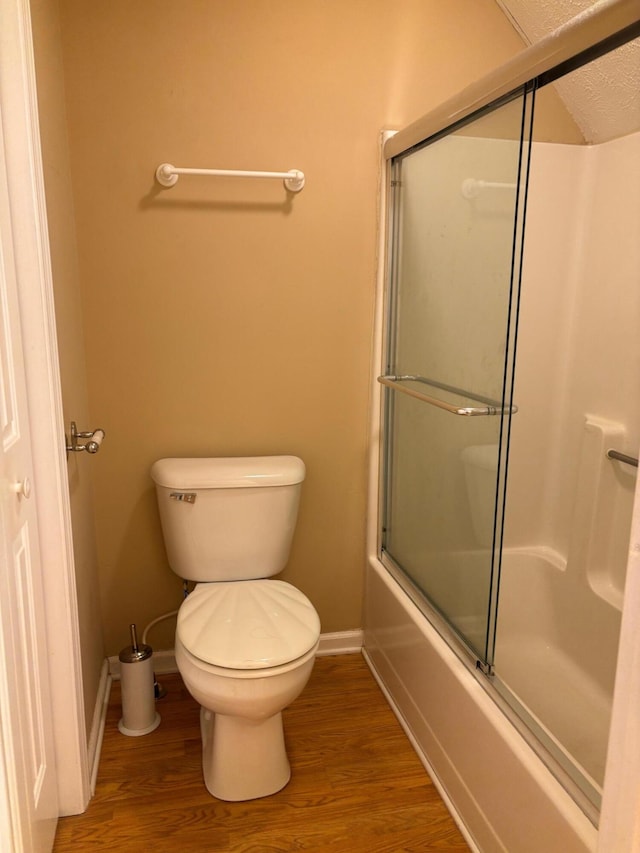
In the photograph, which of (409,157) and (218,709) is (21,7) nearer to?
(409,157)

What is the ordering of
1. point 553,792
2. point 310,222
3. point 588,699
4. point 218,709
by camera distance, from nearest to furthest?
point 553,792
point 218,709
point 588,699
point 310,222

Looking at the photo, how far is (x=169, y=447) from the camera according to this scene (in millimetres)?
2174

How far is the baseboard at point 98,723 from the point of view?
1.84m

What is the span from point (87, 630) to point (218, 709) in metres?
0.50

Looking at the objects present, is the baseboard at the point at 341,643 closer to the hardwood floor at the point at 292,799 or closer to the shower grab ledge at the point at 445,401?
the hardwood floor at the point at 292,799

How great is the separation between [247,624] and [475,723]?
0.62 m

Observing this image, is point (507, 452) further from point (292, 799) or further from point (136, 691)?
point (136, 691)

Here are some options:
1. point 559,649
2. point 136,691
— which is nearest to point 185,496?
point 136,691

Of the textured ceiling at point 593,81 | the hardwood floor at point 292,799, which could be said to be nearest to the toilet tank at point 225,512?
the hardwood floor at point 292,799

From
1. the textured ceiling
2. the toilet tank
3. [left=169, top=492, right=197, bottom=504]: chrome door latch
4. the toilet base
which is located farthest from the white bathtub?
the textured ceiling

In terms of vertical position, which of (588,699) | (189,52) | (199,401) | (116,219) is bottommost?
(588,699)

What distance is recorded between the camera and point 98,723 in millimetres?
1997

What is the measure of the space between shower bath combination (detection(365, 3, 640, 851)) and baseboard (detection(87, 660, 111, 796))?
919mm

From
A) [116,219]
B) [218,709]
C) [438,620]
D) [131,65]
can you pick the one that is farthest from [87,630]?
[131,65]
